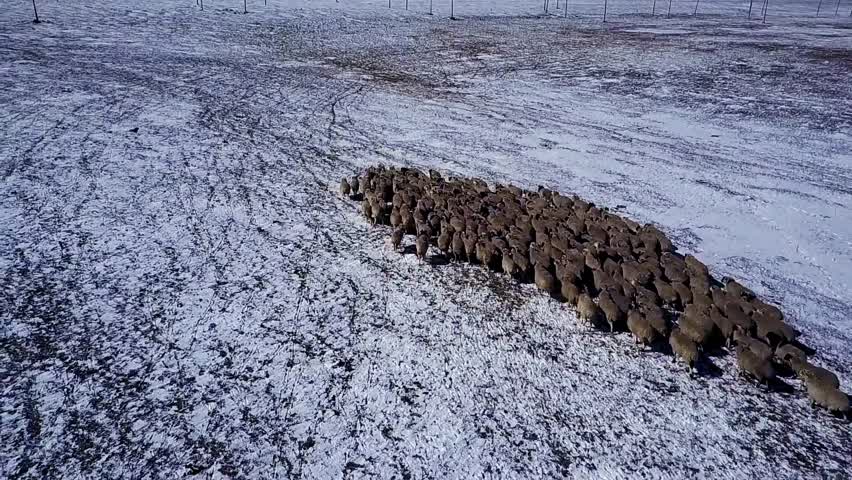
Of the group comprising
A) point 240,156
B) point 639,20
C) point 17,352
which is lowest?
point 17,352

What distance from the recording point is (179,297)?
5184 millimetres

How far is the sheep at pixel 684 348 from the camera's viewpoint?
4.36 m

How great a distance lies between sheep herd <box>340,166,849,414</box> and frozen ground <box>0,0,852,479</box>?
211mm

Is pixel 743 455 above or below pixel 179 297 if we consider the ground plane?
below

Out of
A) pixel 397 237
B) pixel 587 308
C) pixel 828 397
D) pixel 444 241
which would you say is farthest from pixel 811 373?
pixel 397 237

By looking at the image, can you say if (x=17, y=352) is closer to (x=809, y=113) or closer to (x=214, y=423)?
(x=214, y=423)

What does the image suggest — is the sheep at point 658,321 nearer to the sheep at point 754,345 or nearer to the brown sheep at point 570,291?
the sheep at point 754,345

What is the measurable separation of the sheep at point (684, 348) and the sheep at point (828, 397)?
800mm

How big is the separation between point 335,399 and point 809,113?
12.8m

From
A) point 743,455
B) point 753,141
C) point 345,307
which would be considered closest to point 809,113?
point 753,141

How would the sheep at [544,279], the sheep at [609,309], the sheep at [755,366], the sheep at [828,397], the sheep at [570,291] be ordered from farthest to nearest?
the sheep at [544,279] → the sheep at [570,291] → the sheep at [609,309] → the sheep at [755,366] → the sheep at [828,397]

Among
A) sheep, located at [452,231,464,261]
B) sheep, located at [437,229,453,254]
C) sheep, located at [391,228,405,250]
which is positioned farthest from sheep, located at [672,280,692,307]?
sheep, located at [391,228,405,250]

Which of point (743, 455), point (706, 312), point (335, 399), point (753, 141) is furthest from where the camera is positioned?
point (753, 141)

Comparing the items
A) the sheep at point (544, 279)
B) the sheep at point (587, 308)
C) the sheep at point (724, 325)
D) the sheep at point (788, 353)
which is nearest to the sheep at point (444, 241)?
the sheep at point (544, 279)
